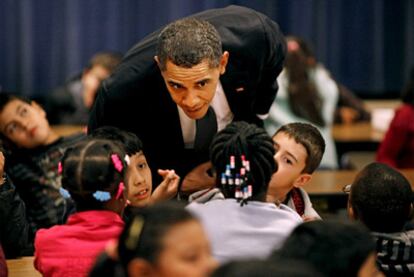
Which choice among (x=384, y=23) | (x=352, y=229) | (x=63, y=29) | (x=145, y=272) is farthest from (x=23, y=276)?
(x=384, y=23)

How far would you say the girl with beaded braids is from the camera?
2455 mm

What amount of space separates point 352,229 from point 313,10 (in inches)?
209

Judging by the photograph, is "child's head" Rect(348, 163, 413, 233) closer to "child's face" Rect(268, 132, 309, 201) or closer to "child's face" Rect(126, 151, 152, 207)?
"child's face" Rect(268, 132, 309, 201)

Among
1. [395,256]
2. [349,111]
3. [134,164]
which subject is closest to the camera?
[395,256]

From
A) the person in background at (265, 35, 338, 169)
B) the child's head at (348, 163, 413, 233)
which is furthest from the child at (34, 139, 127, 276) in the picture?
the person in background at (265, 35, 338, 169)

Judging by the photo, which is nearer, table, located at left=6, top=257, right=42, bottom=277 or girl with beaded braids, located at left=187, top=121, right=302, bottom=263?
girl with beaded braids, located at left=187, top=121, right=302, bottom=263

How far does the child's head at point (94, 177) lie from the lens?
Answer: 2537mm

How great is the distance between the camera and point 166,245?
203 centimetres

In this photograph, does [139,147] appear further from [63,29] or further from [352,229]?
[63,29]

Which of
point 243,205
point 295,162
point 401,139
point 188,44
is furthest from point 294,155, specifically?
point 401,139

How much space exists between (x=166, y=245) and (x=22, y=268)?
0.97 m

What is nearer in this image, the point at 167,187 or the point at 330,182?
the point at 167,187

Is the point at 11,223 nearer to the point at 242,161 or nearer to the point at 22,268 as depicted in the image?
the point at 22,268

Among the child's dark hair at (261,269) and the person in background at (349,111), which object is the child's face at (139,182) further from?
the person in background at (349,111)
